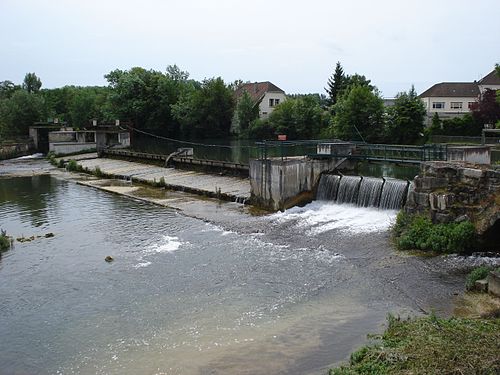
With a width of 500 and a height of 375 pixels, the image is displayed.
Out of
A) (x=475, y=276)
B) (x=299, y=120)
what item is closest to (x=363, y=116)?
(x=299, y=120)

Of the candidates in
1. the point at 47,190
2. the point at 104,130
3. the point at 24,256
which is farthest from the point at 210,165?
the point at 104,130

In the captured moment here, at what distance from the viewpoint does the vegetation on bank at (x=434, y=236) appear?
16.8 m

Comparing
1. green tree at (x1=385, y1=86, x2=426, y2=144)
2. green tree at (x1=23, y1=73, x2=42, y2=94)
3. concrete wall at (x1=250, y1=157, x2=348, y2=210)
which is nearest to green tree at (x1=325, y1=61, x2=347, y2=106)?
green tree at (x1=385, y1=86, x2=426, y2=144)

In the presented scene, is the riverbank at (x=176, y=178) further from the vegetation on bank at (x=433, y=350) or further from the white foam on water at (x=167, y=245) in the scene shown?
the vegetation on bank at (x=433, y=350)

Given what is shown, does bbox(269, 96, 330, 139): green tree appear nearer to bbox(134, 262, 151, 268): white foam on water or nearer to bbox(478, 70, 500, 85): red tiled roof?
bbox(478, 70, 500, 85): red tiled roof

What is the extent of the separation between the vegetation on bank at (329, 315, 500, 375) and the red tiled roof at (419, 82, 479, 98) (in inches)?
2372

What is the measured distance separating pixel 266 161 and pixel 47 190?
57.0ft

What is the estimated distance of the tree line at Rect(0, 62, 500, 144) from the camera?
168ft

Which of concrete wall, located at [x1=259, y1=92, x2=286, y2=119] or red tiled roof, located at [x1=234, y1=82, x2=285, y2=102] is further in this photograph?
red tiled roof, located at [x1=234, y1=82, x2=285, y2=102]

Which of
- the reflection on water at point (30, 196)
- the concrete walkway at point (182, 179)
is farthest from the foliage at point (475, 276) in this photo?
the reflection on water at point (30, 196)

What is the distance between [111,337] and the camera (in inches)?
467

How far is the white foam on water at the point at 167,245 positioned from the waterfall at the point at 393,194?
911cm

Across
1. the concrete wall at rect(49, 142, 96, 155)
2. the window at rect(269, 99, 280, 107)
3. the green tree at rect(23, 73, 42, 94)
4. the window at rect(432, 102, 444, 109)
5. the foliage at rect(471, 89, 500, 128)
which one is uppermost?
the green tree at rect(23, 73, 42, 94)

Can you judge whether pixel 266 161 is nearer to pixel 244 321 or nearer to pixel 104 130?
pixel 244 321
